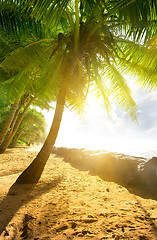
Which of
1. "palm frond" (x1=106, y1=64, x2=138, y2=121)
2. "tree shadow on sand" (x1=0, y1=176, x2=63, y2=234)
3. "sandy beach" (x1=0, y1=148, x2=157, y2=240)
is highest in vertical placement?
"palm frond" (x1=106, y1=64, x2=138, y2=121)

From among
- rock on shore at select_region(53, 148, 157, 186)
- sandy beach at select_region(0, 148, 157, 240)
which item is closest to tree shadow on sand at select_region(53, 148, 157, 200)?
rock on shore at select_region(53, 148, 157, 186)

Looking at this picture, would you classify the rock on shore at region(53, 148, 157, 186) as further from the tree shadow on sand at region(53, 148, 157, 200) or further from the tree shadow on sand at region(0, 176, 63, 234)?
the tree shadow on sand at region(0, 176, 63, 234)

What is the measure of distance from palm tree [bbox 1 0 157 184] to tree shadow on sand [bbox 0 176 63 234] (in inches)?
9.4

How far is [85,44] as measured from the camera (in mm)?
3051

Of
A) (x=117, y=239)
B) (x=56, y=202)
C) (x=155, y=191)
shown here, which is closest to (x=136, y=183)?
(x=155, y=191)

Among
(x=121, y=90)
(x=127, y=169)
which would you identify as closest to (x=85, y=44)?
(x=121, y=90)

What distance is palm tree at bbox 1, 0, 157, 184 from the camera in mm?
2055

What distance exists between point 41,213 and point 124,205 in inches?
52.1

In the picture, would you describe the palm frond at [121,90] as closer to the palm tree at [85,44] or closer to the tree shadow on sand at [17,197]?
the palm tree at [85,44]

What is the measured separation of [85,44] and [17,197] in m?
3.73

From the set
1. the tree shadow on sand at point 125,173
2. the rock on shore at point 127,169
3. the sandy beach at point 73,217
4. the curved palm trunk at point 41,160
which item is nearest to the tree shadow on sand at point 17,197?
the sandy beach at point 73,217

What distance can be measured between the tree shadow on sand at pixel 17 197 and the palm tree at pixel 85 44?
0.24 m

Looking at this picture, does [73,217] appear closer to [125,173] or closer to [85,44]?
[125,173]

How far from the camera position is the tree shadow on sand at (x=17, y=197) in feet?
5.55
